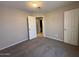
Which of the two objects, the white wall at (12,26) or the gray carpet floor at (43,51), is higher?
the white wall at (12,26)

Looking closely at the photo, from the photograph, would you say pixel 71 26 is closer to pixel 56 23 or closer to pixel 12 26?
pixel 56 23

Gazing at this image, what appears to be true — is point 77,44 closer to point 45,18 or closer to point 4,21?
point 45,18

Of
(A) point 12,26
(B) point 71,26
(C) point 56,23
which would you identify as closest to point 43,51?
(B) point 71,26

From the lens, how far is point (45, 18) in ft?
19.5

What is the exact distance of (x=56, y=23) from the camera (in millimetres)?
4848

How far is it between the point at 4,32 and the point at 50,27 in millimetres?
3442

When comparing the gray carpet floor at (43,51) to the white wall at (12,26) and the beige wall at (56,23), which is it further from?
the beige wall at (56,23)

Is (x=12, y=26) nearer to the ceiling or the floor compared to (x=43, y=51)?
nearer to the ceiling

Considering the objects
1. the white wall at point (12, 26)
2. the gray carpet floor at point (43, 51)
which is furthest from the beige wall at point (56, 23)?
the white wall at point (12, 26)

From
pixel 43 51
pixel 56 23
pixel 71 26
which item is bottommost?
pixel 43 51

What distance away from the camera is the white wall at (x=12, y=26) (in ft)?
11.3

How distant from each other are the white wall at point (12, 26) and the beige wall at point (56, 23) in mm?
1969

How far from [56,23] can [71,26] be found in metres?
1.27

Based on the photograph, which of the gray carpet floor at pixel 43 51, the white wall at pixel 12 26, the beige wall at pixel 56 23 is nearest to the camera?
the gray carpet floor at pixel 43 51
